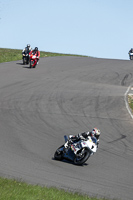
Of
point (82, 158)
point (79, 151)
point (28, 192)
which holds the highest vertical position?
point (28, 192)

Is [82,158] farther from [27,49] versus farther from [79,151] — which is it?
[27,49]

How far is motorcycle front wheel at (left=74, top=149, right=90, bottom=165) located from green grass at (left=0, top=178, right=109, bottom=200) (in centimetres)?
314

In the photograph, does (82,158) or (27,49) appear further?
(27,49)

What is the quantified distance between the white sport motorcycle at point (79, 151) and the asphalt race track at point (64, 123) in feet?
0.96

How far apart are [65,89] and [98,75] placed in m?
7.41

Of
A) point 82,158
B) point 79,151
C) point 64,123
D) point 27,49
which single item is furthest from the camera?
point 27,49

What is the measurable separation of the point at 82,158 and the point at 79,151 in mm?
253

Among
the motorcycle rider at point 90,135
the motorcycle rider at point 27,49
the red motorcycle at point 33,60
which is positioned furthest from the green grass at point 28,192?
the motorcycle rider at point 27,49

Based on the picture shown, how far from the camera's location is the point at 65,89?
2675 centimetres

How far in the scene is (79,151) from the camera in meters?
11.9

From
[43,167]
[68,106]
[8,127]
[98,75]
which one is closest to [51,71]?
Result: [98,75]

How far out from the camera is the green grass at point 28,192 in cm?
721

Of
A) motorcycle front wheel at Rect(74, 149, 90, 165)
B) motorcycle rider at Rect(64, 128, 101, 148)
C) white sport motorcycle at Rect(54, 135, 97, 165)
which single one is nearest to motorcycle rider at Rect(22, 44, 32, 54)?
motorcycle rider at Rect(64, 128, 101, 148)

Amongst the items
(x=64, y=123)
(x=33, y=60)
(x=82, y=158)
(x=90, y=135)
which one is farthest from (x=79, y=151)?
(x=33, y=60)
